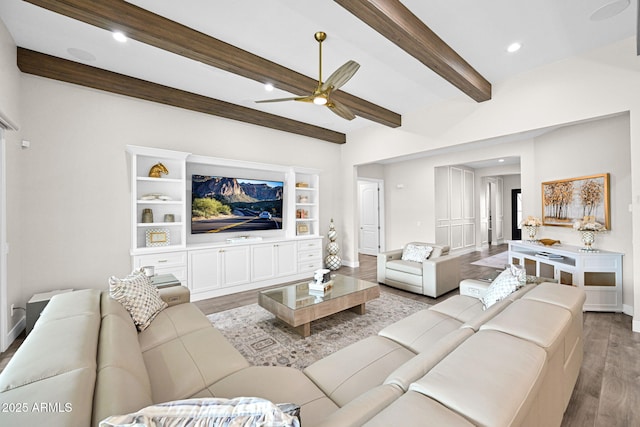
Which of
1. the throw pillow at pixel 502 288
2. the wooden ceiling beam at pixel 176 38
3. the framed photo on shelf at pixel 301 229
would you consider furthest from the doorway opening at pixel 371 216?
the throw pillow at pixel 502 288

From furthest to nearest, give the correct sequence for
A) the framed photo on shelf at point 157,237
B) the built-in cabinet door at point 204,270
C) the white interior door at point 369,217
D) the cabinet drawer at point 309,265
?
1. the white interior door at point 369,217
2. the cabinet drawer at point 309,265
3. the built-in cabinet door at point 204,270
4. the framed photo on shelf at point 157,237

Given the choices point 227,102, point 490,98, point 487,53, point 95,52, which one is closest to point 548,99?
point 490,98

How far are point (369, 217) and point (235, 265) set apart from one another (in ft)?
15.5

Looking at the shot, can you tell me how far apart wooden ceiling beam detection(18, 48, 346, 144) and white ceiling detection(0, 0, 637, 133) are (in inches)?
3.7

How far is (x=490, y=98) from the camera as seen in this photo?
3.97 meters

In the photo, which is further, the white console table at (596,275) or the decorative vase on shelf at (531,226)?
the decorative vase on shelf at (531,226)

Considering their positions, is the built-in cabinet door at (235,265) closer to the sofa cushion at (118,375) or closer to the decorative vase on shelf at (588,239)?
the sofa cushion at (118,375)

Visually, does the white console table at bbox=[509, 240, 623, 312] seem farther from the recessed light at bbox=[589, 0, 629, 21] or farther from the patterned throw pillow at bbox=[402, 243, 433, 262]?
the recessed light at bbox=[589, 0, 629, 21]

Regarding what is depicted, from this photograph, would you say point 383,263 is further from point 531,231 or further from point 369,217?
point 369,217

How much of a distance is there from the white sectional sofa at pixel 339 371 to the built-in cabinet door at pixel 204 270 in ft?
6.57

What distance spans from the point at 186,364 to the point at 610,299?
4.80 m

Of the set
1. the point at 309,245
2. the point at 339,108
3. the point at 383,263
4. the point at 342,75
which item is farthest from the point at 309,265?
the point at 342,75

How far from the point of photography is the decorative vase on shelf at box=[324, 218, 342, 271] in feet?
19.5

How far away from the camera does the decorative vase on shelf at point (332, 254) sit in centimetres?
595
